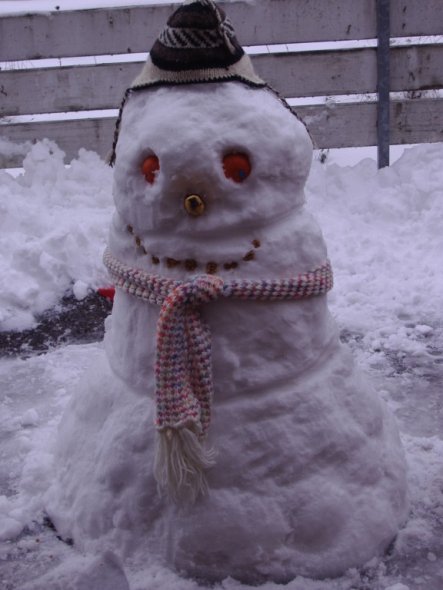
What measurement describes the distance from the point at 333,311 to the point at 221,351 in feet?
6.53

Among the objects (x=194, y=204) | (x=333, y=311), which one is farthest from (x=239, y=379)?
Result: (x=333, y=311)

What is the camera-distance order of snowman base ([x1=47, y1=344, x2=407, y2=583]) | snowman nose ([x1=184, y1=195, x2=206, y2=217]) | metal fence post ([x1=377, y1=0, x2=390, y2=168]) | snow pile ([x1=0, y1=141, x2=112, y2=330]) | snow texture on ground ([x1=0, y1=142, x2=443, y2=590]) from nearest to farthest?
snowman nose ([x1=184, y1=195, x2=206, y2=217]) → snowman base ([x1=47, y1=344, x2=407, y2=583]) → snow texture on ground ([x1=0, y1=142, x2=443, y2=590]) → snow pile ([x1=0, y1=141, x2=112, y2=330]) → metal fence post ([x1=377, y1=0, x2=390, y2=168])

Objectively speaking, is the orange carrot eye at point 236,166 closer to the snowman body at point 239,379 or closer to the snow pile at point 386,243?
the snowman body at point 239,379

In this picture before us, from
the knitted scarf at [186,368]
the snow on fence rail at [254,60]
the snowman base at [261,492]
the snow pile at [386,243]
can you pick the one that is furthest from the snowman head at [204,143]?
the snow on fence rail at [254,60]

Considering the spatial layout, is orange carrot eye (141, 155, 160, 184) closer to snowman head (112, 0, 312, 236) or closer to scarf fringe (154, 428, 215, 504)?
snowman head (112, 0, 312, 236)

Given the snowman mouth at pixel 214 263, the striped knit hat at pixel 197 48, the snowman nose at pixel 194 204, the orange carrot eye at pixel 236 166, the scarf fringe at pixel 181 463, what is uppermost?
the striped knit hat at pixel 197 48

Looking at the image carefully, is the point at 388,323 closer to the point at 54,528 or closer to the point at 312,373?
the point at 312,373

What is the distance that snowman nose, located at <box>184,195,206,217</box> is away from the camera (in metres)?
1.84

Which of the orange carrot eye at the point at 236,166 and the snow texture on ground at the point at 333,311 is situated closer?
the orange carrot eye at the point at 236,166

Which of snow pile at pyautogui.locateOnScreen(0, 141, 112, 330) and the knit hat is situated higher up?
the knit hat

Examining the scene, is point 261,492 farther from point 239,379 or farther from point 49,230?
point 49,230

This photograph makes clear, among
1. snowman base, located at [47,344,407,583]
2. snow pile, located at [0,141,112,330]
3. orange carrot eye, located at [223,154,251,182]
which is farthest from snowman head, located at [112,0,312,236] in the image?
snow pile, located at [0,141,112,330]

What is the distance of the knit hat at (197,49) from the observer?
1.90 m

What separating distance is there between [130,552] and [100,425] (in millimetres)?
376
